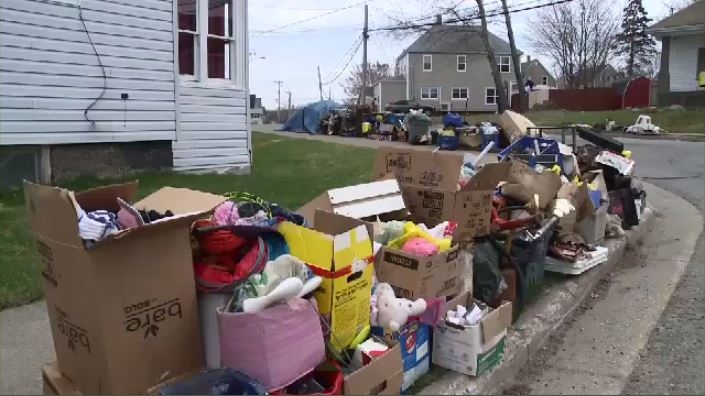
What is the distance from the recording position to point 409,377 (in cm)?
338

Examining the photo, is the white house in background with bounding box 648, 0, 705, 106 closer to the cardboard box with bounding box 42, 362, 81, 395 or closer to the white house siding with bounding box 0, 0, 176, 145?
the white house siding with bounding box 0, 0, 176, 145

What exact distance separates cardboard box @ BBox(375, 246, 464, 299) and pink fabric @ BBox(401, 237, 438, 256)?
0.22ft

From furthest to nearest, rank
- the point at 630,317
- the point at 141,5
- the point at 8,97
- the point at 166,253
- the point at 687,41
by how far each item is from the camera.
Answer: the point at 687,41, the point at 141,5, the point at 8,97, the point at 630,317, the point at 166,253

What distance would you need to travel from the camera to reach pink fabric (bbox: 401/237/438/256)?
3682mm

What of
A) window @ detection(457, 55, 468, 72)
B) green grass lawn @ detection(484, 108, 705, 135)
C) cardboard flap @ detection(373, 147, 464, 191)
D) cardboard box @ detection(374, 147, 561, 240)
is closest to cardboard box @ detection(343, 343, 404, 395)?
cardboard box @ detection(374, 147, 561, 240)

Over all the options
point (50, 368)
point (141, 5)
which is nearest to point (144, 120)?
point (141, 5)

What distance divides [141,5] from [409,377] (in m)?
7.71

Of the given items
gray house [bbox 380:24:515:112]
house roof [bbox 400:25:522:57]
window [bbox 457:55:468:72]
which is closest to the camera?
house roof [bbox 400:25:522:57]

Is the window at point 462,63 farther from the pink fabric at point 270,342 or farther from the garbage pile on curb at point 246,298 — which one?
the pink fabric at point 270,342

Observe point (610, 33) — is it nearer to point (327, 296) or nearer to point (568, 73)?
point (568, 73)

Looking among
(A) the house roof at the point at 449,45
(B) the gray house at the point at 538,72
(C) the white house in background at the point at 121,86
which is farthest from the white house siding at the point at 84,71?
(B) the gray house at the point at 538,72

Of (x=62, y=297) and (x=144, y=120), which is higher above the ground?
(x=144, y=120)

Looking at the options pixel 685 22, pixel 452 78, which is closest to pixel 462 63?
pixel 452 78

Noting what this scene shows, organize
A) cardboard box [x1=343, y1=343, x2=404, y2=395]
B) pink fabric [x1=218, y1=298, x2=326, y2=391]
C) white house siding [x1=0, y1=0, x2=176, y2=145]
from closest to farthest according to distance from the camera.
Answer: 1. pink fabric [x1=218, y1=298, x2=326, y2=391]
2. cardboard box [x1=343, y1=343, x2=404, y2=395]
3. white house siding [x1=0, y1=0, x2=176, y2=145]
